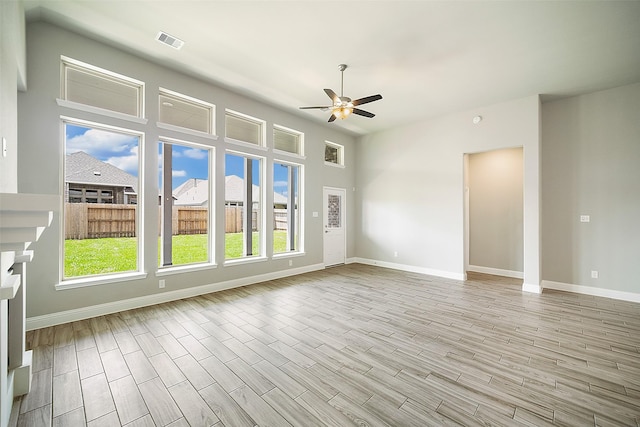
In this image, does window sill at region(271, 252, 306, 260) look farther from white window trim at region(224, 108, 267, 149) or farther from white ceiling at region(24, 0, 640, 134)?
white ceiling at region(24, 0, 640, 134)

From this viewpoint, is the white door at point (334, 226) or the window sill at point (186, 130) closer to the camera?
the window sill at point (186, 130)

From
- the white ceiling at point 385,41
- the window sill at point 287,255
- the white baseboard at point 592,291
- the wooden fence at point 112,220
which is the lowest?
the white baseboard at point 592,291

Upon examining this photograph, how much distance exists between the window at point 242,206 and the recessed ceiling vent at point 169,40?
1782mm

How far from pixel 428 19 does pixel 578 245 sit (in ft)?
15.5

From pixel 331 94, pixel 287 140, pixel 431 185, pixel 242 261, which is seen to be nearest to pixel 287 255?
pixel 242 261

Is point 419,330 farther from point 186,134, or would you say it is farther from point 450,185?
point 186,134

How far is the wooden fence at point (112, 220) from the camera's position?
3.36 meters

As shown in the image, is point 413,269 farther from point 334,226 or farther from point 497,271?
point 334,226

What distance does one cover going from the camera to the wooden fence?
11.0ft

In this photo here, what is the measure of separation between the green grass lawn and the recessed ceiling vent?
2.74 metres

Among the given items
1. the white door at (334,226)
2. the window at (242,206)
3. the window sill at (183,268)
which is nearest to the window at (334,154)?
the white door at (334,226)

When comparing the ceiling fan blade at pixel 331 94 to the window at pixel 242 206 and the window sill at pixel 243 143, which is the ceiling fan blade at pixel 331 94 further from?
the window at pixel 242 206

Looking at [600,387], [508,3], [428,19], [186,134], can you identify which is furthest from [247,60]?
[600,387]

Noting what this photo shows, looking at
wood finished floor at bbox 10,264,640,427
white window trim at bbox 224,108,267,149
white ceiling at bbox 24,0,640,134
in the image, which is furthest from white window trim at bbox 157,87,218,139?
wood finished floor at bbox 10,264,640,427
